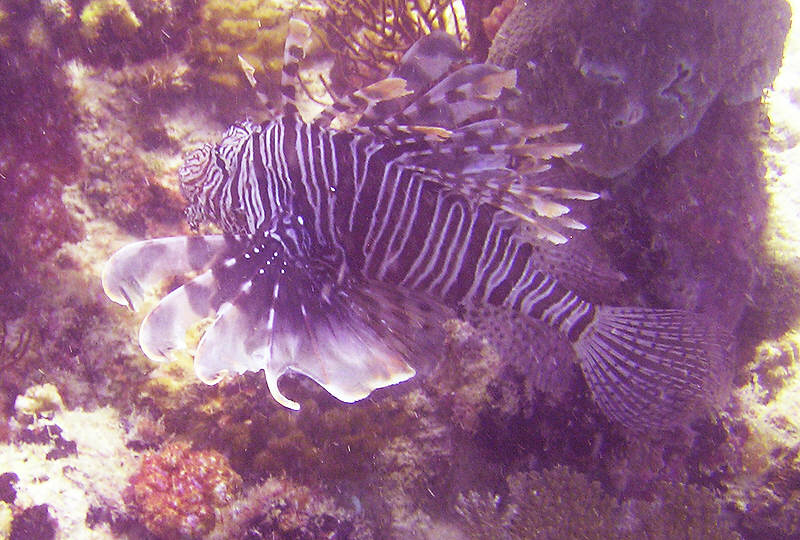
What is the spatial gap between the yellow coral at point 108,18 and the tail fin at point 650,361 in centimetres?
421

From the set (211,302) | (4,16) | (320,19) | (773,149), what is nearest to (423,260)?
(211,302)

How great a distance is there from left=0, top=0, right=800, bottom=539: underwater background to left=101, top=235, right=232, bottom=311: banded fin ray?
39.6 inches

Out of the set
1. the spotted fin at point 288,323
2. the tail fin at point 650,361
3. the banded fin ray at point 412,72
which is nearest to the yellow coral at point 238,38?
the banded fin ray at point 412,72

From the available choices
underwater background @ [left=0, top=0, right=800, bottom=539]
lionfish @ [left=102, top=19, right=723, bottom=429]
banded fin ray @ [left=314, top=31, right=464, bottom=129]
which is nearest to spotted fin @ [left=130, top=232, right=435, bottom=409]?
lionfish @ [left=102, top=19, right=723, bottom=429]

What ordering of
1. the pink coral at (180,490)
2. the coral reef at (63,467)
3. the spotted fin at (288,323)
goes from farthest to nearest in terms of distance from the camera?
the pink coral at (180,490)
the coral reef at (63,467)
the spotted fin at (288,323)

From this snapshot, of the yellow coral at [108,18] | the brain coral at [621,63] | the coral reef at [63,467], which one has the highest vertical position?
the brain coral at [621,63]

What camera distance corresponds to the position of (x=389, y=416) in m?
3.52

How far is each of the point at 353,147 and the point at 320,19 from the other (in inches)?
103

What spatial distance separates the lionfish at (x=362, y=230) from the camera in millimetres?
2416

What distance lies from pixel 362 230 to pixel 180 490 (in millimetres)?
2199

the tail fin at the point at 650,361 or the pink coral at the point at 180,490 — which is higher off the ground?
the tail fin at the point at 650,361

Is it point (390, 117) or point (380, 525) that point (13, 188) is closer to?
point (390, 117)

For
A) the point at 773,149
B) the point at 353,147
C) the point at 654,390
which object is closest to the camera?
the point at 353,147

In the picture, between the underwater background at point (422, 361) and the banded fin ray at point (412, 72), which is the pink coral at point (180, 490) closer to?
the underwater background at point (422, 361)
